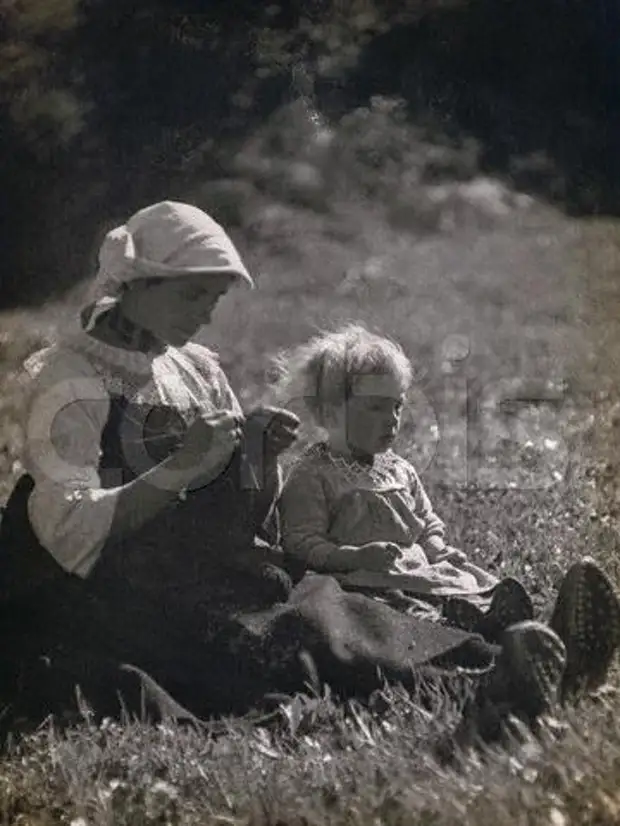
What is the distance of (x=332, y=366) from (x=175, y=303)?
38 centimetres

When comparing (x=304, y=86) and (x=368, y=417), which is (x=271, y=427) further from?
(x=304, y=86)

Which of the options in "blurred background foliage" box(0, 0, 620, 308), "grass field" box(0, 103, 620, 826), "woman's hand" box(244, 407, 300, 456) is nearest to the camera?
"grass field" box(0, 103, 620, 826)

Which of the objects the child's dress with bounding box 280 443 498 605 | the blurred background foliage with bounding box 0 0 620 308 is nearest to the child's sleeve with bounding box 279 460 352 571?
the child's dress with bounding box 280 443 498 605

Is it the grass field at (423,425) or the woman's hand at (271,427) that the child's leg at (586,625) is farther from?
the woman's hand at (271,427)

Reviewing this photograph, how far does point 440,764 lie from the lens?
11.1 ft

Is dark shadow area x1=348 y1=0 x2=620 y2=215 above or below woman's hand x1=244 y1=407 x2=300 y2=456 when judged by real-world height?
above

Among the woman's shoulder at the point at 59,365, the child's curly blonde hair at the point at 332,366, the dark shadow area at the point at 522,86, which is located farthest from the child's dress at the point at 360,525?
the dark shadow area at the point at 522,86

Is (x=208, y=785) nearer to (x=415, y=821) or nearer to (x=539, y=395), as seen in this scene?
(x=415, y=821)

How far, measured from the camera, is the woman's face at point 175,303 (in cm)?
345

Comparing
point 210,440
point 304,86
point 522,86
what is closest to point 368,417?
point 210,440

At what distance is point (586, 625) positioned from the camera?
3471 mm

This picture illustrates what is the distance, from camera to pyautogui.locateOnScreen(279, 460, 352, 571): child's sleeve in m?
3.52

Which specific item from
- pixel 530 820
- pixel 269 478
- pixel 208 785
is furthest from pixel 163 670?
pixel 530 820

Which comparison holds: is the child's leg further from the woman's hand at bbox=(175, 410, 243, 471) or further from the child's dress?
the woman's hand at bbox=(175, 410, 243, 471)
